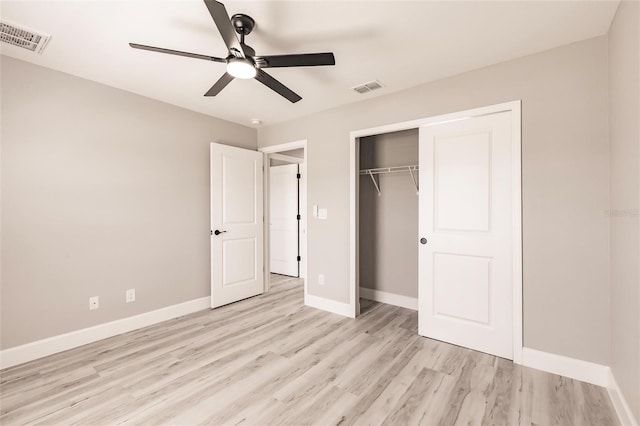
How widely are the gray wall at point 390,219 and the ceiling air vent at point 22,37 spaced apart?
3378 millimetres

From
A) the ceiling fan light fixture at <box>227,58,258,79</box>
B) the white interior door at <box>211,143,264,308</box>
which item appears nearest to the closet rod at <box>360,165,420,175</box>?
the white interior door at <box>211,143,264,308</box>

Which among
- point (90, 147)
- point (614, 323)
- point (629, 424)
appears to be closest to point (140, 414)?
point (90, 147)

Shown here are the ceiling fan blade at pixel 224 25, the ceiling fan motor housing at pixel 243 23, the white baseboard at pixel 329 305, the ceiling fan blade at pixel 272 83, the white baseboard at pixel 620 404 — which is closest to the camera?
the ceiling fan blade at pixel 224 25

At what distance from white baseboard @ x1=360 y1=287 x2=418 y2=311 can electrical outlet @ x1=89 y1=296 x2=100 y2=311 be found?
3.14m

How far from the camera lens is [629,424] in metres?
1.59

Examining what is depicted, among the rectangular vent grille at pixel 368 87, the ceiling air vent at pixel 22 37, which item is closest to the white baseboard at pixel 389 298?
the rectangular vent grille at pixel 368 87

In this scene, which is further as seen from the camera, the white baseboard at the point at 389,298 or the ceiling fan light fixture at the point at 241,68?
the white baseboard at the point at 389,298

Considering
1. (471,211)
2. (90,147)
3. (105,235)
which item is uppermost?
(90,147)

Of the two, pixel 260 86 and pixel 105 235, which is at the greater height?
pixel 260 86

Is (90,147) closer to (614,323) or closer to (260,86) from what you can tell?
(260,86)

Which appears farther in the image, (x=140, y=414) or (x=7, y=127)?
(x=7, y=127)

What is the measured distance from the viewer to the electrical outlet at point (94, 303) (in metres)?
2.84

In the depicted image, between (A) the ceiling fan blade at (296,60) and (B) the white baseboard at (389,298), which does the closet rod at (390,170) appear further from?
(A) the ceiling fan blade at (296,60)

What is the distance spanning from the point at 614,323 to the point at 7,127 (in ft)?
15.9
